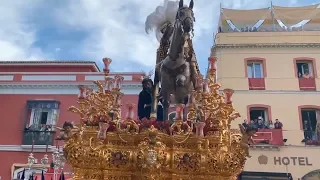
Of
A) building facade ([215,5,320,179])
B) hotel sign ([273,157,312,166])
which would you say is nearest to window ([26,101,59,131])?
building facade ([215,5,320,179])

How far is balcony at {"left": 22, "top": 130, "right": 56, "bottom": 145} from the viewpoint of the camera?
18.6 meters

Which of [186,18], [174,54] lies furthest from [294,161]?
[186,18]

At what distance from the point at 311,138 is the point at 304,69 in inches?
154

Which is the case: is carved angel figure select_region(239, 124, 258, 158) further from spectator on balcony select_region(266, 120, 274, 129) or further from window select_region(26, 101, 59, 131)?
window select_region(26, 101, 59, 131)

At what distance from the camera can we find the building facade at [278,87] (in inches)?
706

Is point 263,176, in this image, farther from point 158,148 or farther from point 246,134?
point 158,148

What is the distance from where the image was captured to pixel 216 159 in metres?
6.49

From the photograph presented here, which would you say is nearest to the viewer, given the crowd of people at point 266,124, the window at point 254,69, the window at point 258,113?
the crowd of people at point 266,124

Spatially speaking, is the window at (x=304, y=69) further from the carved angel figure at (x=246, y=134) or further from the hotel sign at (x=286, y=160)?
the carved angel figure at (x=246, y=134)

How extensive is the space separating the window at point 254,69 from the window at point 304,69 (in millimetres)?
1897

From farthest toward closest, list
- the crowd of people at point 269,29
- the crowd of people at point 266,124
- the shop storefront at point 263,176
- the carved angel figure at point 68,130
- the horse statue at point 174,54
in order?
the crowd of people at point 269,29
the crowd of people at point 266,124
the shop storefront at point 263,176
the horse statue at point 174,54
the carved angel figure at point 68,130

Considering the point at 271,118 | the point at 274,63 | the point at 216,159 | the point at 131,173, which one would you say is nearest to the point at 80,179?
the point at 131,173

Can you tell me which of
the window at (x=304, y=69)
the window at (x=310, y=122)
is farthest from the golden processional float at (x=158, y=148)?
the window at (x=304, y=69)

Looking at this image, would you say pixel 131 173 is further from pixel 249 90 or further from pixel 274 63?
pixel 274 63
